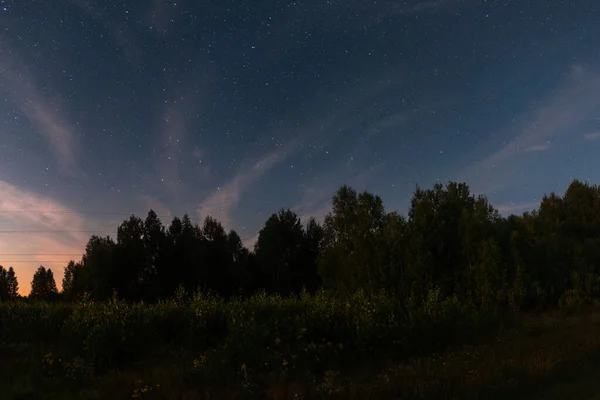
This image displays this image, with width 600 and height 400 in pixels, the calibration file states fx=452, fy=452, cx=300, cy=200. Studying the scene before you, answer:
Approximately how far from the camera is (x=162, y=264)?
75.8m

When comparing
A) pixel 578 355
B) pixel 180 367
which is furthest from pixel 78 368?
pixel 578 355

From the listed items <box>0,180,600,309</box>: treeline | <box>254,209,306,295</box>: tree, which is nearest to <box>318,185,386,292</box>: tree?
<box>0,180,600,309</box>: treeline

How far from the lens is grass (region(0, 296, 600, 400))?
996 cm

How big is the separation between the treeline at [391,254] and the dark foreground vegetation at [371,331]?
0.21 m

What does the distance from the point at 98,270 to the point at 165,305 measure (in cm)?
5075

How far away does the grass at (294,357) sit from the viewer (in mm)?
9961

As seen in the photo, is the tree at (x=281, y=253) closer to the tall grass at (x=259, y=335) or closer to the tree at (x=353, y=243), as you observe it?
the tree at (x=353, y=243)

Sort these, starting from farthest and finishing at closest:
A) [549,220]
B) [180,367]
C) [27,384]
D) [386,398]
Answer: [549,220]
[180,367]
[27,384]
[386,398]

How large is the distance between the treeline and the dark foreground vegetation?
0.67ft

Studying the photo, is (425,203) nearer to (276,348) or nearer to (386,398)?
(276,348)

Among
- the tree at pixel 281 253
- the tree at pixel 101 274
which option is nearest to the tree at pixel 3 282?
the tree at pixel 101 274

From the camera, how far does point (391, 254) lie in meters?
41.8

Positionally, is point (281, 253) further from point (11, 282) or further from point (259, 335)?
point (11, 282)

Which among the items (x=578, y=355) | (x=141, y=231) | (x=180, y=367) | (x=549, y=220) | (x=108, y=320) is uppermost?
(x=141, y=231)
